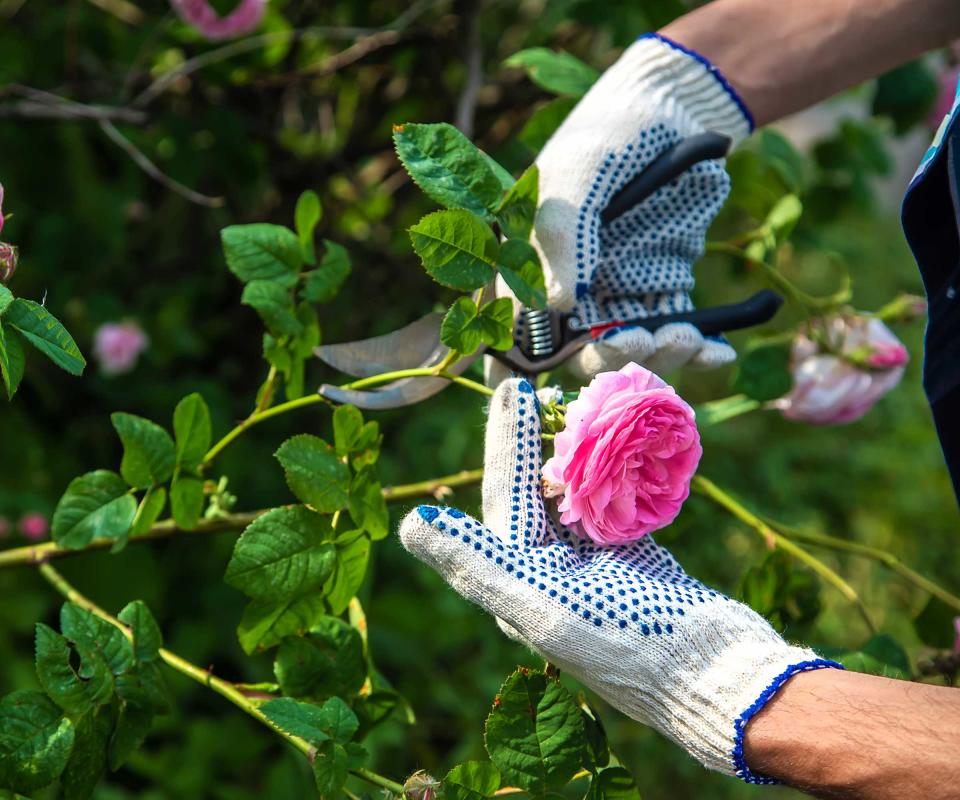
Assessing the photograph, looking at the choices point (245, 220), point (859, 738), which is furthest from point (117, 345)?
point (859, 738)

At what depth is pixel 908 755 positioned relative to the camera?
0.77 metres

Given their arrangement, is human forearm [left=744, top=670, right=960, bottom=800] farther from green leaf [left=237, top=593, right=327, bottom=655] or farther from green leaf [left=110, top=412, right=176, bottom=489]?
green leaf [left=110, top=412, right=176, bottom=489]

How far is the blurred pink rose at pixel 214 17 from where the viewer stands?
1.75 m

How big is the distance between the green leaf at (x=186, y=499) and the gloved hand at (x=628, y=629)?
1.08ft

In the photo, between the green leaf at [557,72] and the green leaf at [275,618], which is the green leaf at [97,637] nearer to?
the green leaf at [275,618]

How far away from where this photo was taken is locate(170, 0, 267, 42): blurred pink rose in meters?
1.75

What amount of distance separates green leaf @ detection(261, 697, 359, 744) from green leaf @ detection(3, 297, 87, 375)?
Answer: 35 cm

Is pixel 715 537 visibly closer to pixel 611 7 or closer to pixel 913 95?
pixel 913 95

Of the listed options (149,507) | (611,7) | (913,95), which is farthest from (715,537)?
(149,507)

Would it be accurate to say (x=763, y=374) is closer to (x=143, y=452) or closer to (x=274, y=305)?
(x=274, y=305)

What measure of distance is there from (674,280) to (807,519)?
210 centimetres

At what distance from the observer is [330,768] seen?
87 centimetres

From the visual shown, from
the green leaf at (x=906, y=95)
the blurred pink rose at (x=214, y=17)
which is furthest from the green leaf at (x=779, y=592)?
the blurred pink rose at (x=214, y=17)

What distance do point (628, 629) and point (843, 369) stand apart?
2.42 feet
